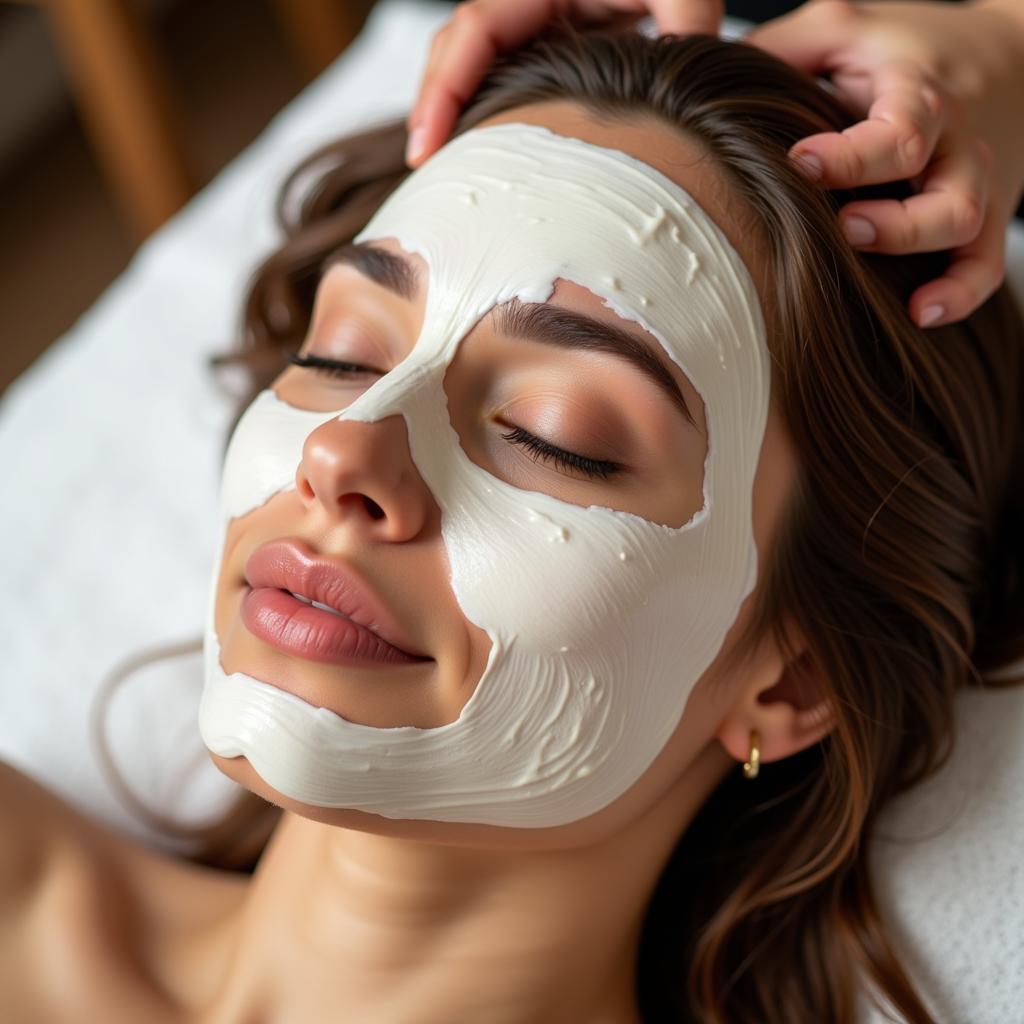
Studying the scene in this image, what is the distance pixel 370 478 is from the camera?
789 millimetres

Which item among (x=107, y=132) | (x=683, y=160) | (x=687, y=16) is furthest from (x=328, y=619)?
(x=107, y=132)

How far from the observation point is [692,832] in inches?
45.6

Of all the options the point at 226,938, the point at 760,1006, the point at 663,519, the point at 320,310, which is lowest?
the point at 760,1006

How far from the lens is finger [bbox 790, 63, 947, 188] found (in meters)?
0.89

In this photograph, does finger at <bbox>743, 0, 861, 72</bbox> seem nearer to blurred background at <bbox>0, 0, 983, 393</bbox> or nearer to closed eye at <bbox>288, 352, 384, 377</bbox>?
closed eye at <bbox>288, 352, 384, 377</bbox>

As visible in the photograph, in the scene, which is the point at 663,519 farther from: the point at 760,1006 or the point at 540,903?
the point at 760,1006

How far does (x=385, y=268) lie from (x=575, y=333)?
0.18 m

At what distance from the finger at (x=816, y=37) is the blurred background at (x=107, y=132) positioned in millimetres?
1380

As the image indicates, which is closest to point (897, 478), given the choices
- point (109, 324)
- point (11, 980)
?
point (11, 980)

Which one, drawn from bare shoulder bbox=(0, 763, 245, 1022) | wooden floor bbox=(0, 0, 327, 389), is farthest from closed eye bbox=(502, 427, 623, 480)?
wooden floor bbox=(0, 0, 327, 389)

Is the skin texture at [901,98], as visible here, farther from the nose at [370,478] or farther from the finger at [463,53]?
the nose at [370,478]

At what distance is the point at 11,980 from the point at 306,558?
572mm

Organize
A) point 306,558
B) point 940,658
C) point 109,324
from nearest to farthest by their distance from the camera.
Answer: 1. point 306,558
2. point 940,658
3. point 109,324

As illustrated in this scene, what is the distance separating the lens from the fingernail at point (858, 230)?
91cm
